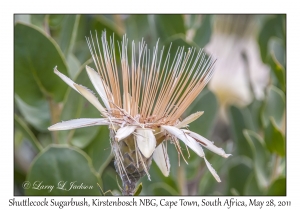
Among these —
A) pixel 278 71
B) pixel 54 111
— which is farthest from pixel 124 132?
pixel 278 71

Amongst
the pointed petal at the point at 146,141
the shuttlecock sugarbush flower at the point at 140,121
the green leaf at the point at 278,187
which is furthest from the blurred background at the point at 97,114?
the pointed petal at the point at 146,141

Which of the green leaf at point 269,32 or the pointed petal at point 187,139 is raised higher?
the green leaf at point 269,32

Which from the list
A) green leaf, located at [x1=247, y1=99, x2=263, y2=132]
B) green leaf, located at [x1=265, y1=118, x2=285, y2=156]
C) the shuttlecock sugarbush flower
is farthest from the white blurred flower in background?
the shuttlecock sugarbush flower

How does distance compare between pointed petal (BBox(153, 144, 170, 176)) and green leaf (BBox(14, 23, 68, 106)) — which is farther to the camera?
green leaf (BBox(14, 23, 68, 106))

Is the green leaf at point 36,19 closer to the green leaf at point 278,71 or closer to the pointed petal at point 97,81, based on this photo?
the pointed petal at point 97,81

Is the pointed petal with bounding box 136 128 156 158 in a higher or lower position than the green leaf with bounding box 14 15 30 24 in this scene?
lower

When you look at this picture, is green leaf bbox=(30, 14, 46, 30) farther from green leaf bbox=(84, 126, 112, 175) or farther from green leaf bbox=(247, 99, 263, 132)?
green leaf bbox=(247, 99, 263, 132)
